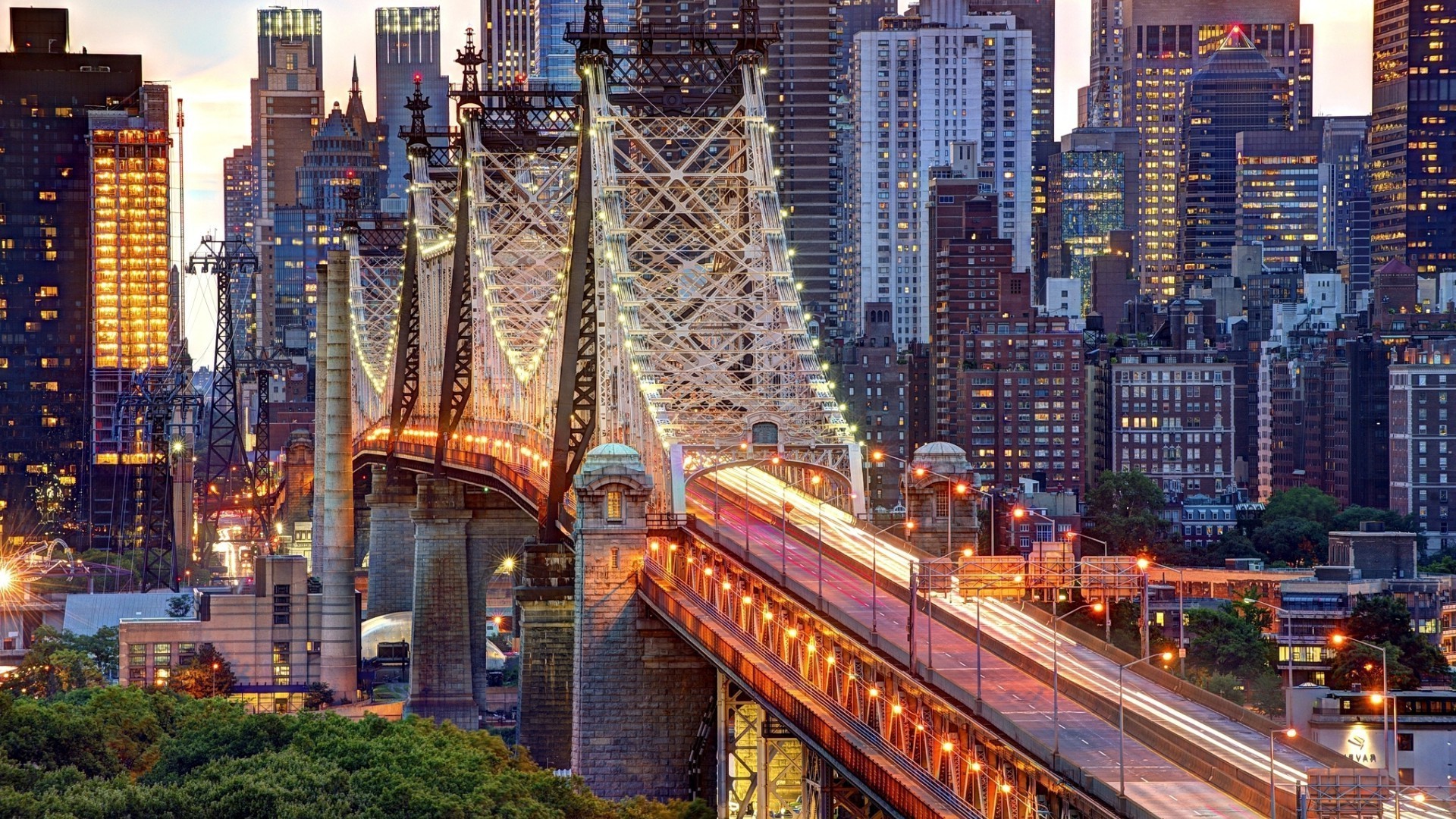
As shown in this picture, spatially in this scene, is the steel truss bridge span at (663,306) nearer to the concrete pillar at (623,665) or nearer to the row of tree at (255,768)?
the concrete pillar at (623,665)

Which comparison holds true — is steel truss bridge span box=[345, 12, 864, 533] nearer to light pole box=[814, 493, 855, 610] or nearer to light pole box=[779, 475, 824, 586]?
light pole box=[814, 493, 855, 610]

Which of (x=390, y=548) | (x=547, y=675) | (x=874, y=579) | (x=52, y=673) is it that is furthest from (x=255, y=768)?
(x=390, y=548)

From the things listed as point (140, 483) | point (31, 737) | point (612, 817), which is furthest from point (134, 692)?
point (140, 483)

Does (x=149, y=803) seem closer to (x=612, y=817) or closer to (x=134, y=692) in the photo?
(x=612, y=817)

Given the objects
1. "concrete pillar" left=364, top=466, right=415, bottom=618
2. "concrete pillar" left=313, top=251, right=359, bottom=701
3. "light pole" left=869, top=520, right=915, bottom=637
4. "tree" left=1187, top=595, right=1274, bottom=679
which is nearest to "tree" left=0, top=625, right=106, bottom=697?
"concrete pillar" left=313, top=251, right=359, bottom=701

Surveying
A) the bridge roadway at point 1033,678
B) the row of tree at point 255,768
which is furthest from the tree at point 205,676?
the bridge roadway at point 1033,678

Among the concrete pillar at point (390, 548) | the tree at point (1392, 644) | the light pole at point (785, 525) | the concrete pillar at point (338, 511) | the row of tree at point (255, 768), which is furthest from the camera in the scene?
the concrete pillar at point (390, 548)
